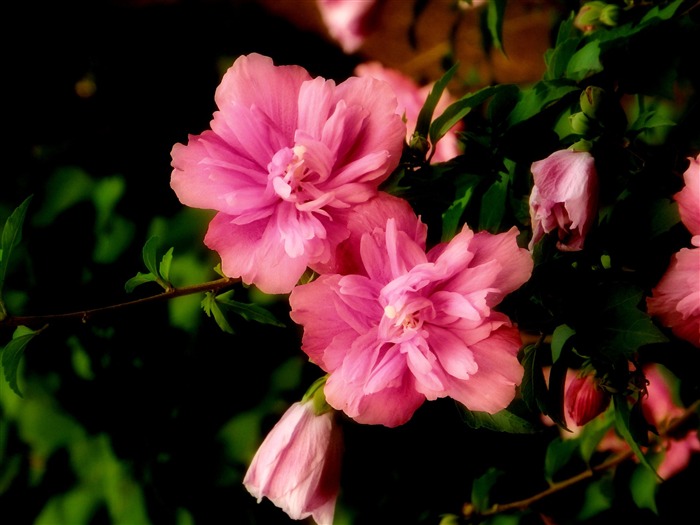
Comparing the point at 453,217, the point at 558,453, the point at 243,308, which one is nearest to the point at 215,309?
the point at 243,308

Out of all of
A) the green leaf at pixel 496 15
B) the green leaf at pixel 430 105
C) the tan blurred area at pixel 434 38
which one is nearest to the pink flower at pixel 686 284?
the green leaf at pixel 430 105

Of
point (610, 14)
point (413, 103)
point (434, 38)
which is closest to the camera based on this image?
point (610, 14)

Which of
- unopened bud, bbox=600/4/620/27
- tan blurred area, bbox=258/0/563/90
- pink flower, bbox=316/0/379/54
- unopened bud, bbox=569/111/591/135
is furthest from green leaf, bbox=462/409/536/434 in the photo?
tan blurred area, bbox=258/0/563/90

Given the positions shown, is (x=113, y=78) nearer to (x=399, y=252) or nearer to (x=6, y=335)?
(x=6, y=335)

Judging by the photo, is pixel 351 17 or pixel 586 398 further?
pixel 351 17

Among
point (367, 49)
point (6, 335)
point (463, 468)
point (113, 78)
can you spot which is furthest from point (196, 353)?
point (367, 49)

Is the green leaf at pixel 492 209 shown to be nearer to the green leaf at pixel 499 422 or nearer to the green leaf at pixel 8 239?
the green leaf at pixel 499 422

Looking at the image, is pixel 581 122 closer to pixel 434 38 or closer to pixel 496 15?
pixel 496 15
